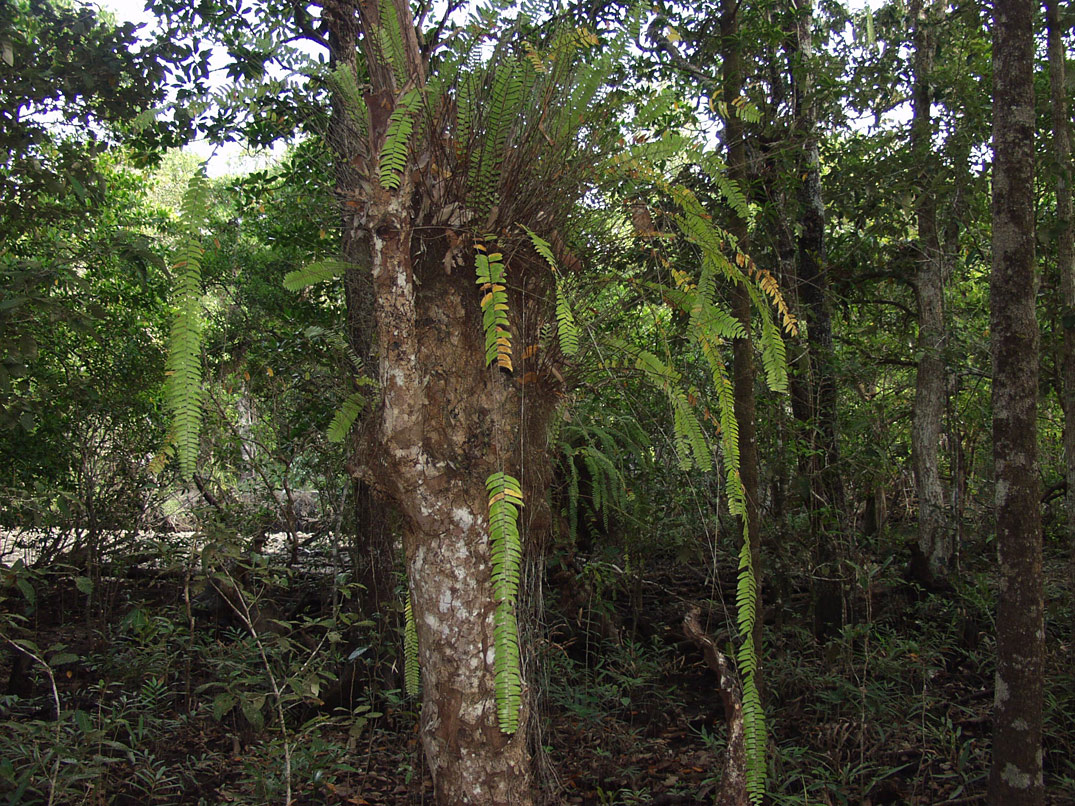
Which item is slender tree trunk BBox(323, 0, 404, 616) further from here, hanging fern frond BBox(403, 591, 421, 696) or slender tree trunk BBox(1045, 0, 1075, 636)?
slender tree trunk BBox(1045, 0, 1075, 636)

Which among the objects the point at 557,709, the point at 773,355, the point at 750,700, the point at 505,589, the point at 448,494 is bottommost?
the point at 557,709

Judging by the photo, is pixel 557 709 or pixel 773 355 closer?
pixel 773 355

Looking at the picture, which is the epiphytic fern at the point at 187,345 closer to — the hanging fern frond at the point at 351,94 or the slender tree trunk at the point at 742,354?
→ the hanging fern frond at the point at 351,94

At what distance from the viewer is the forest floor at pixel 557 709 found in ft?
9.29

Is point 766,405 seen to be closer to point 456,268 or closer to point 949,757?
point 949,757

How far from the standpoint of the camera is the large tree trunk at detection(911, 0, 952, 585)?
17.3ft

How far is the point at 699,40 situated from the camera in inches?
163

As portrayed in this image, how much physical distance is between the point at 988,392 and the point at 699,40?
379 cm

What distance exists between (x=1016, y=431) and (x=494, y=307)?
214 centimetres

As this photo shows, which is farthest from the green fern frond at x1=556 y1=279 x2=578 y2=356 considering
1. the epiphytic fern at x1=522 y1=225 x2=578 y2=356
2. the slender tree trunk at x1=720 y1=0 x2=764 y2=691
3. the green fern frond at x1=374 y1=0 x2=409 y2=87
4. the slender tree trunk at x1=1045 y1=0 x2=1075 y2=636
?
the slender tree trunk at x1=1045 y1=0 x2=1075 y2=636

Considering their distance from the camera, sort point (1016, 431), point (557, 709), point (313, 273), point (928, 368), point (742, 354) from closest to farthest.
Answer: point (313, 273), point (1016, 431), point (742, 354), point (557, 709), point (928, 368)

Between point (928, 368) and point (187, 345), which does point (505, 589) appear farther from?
point (928, 368)

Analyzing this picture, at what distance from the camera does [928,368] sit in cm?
561

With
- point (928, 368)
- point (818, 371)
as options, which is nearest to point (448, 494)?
point (818, 371)
